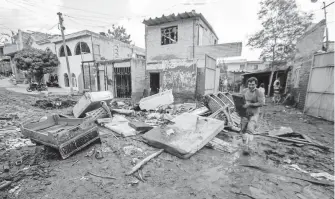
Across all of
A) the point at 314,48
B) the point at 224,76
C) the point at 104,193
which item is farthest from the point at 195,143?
the point at 224,76

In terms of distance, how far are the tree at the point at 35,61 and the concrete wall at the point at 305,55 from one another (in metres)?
23.1

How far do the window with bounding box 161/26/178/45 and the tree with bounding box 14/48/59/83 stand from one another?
1417cm

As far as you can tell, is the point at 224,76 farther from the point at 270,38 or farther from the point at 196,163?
the point at 196,163

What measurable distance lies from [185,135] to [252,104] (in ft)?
5.77

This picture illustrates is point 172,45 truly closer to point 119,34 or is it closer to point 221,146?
point 221,146

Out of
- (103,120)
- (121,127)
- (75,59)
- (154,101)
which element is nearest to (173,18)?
(154,101)

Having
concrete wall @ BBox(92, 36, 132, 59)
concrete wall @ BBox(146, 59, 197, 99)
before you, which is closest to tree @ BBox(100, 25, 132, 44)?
concrete wall @ BBox(92, 36, 132, 59)

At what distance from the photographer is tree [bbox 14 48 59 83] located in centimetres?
1541

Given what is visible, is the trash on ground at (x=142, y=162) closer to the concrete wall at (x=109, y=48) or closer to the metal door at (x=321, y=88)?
the metal door at (x=321, y=88)

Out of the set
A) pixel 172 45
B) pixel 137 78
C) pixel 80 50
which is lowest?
pixel 137 78

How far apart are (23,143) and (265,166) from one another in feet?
19.4

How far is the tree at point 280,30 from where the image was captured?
11180 mm

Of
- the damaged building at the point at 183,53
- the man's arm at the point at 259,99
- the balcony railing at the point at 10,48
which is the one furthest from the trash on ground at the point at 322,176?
the balcony railing at the point at 10,48

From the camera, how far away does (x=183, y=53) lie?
37.5 feet
